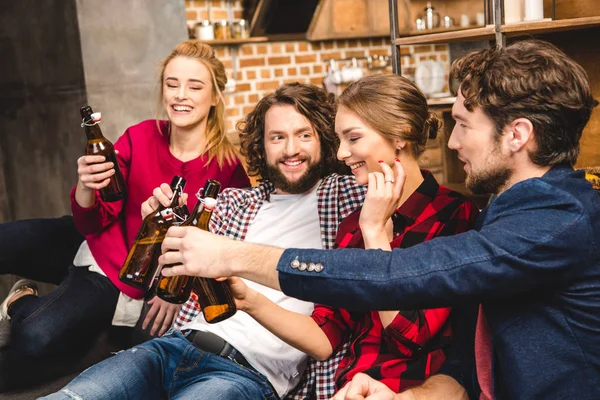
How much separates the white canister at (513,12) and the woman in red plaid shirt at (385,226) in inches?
35.5

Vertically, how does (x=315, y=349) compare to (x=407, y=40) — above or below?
below

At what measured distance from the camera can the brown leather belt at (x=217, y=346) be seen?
1590mm

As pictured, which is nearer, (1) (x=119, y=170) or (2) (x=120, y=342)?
(1) (x=119, y=170)

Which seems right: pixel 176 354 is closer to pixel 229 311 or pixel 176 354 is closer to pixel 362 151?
pixel 229 311

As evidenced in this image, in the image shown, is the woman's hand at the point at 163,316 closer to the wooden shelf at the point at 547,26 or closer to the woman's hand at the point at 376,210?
the woman's hand at the point at 376,210

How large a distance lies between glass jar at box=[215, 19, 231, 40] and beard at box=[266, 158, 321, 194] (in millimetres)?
3380

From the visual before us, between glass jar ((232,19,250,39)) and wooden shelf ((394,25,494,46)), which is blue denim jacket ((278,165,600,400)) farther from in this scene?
glass jar ((232,19,250,39))

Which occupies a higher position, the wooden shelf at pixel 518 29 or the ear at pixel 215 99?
the wooden shelf at pixel 518 29

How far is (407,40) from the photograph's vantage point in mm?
2684

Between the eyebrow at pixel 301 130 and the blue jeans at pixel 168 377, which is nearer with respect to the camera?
the blue jeans at pixel 168 377

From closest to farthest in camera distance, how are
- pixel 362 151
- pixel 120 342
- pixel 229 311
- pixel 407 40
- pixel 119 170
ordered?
pixel 229 311
pixel 362 151
pixel 119 170
pixel 120 342
pixel 407 40

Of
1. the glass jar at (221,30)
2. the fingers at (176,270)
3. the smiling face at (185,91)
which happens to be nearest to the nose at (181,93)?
the smiling face at (185,91)

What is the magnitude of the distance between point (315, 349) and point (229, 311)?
0.21 m

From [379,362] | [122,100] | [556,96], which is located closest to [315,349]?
[379,362]
